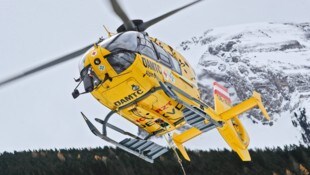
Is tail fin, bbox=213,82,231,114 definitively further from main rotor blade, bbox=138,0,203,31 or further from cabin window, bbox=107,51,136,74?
cabin window, bbox=107,51,136,74

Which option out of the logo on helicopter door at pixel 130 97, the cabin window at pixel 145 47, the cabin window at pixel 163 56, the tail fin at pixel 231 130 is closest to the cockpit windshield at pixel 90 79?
the logo on helicopter door at pixel 130 97

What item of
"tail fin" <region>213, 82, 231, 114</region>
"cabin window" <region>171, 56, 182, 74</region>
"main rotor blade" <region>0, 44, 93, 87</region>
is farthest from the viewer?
"tail fin" <region>213, 82, 231, 114</region>

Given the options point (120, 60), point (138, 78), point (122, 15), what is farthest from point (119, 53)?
point (122, 15)

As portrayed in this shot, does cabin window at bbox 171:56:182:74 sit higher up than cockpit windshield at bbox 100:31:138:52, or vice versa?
cockpit windshield at bbox 100:31:138:52

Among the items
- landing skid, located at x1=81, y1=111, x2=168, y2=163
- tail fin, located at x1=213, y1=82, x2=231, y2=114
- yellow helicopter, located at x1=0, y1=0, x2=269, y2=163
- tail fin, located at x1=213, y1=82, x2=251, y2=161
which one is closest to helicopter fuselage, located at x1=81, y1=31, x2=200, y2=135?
yellow helicopter, located at x1=0, y1=0, x2=269, y2=163

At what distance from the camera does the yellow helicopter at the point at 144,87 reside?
594 inches

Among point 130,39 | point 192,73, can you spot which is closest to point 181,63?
point 192,73

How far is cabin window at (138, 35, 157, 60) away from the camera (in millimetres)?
15531

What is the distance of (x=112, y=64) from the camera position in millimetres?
15031

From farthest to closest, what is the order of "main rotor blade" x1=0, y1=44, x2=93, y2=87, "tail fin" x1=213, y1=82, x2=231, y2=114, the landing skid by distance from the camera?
"tail fin" x1=213, y1=82, x2=231, y2=114 → the landing skid → "main rotor blade" x1=0, y1=44, x2=93, y2=87

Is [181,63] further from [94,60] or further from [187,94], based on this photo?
[94,60]

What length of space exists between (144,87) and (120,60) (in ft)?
3.31

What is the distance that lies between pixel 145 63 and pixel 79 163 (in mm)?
6374

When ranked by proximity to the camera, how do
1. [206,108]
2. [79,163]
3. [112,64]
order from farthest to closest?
1. [79,163]
2. [206,108]
3. [112,64]
